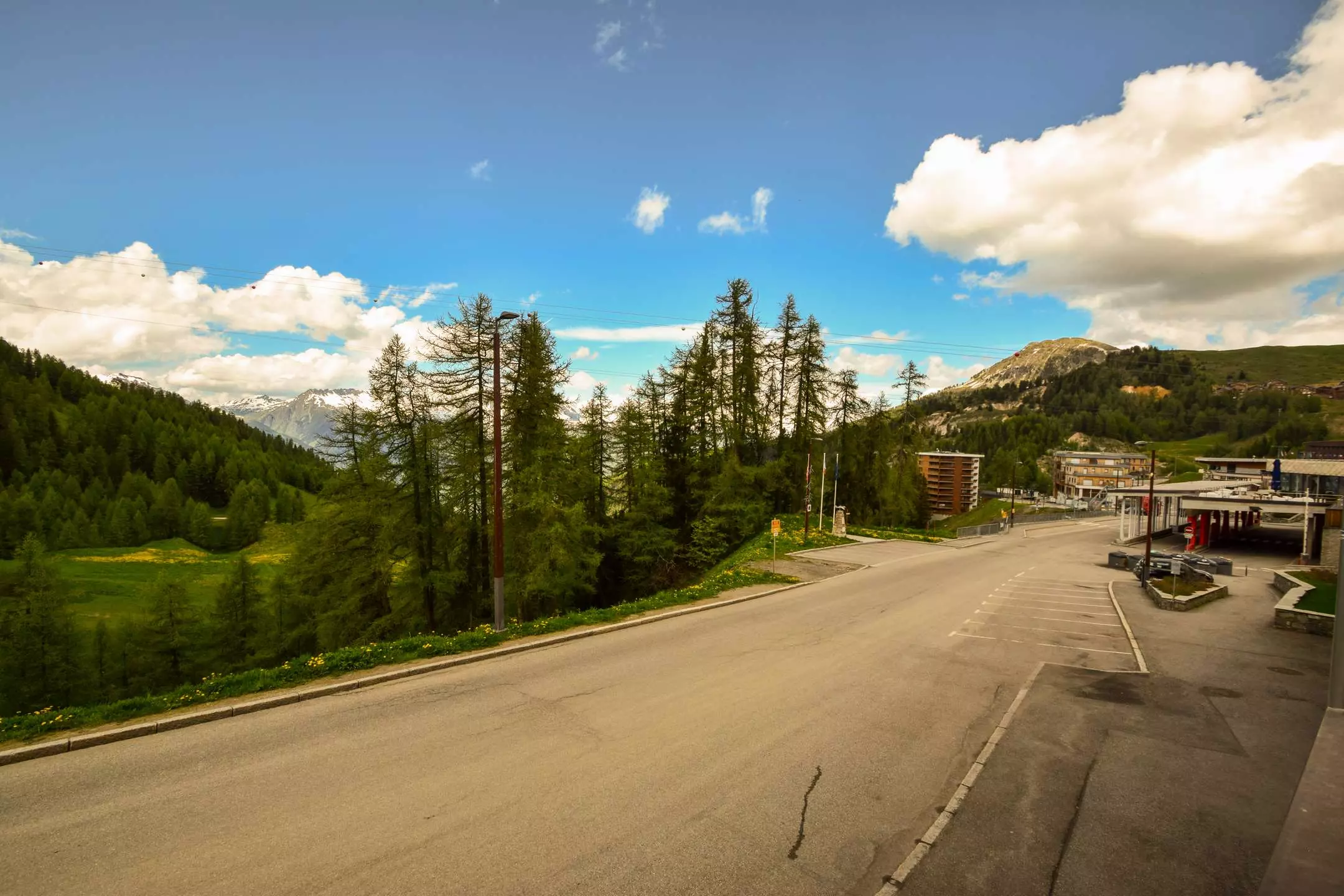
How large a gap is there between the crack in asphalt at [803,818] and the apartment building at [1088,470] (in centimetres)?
17678

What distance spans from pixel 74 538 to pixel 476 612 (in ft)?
405

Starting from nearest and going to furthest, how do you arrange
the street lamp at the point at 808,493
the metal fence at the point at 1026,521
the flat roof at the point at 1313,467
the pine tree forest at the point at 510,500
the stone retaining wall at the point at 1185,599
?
1. the stone retaining wall at the point at 1185,599
2. the pine tree forest at the point at 510,500
3. the street lamp at the point at 808,493
4. the flat roof at the point at 1313,467
5. the metal fence at the point at 1026,521

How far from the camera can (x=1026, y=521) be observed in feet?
246

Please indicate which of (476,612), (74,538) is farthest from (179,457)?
(476,612)

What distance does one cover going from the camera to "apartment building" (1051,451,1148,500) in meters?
159

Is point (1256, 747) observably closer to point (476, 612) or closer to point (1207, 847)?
point (1207, 847)

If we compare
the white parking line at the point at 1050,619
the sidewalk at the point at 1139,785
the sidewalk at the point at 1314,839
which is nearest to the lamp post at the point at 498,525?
the sidewalk at the point at 1139,785

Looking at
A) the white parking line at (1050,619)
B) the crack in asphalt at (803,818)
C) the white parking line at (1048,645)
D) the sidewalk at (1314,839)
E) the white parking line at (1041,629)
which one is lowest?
the white parking line at (1050,619)

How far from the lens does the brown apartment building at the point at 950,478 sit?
417 ft

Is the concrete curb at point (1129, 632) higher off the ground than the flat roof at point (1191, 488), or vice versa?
the flat roof at point (1191, 488)

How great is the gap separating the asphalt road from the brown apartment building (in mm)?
124506

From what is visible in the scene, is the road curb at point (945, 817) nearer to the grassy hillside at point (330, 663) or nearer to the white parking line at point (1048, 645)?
the white parking line at point (1048, 645)

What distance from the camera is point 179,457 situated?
516ft

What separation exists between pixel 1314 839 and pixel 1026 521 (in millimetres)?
79361
